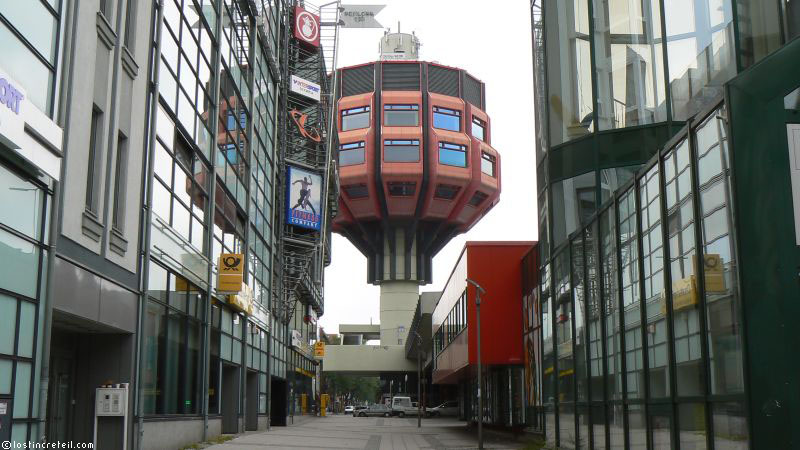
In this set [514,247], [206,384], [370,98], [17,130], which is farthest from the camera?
[370,98]

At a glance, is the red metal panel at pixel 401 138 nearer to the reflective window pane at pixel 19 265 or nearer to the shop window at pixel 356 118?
the shop window at pixel 356 118

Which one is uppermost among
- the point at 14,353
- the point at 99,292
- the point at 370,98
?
the point at 370,98

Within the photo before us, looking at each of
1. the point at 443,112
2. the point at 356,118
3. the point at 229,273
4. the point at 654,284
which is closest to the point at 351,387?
the point at 356,118

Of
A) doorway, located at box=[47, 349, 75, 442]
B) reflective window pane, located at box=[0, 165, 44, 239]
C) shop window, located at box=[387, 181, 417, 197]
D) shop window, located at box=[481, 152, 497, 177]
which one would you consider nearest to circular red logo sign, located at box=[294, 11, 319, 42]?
shop window, located at box=[387, 181, 417, 197]

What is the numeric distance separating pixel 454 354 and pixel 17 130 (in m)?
27.7

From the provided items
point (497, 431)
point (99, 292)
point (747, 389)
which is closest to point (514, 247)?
point (497, 431)

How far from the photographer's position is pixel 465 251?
32375mm

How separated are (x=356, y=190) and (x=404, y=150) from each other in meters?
6.50

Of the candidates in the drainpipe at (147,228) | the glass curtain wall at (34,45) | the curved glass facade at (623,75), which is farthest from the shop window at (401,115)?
the glass curtain wall at (34,45)

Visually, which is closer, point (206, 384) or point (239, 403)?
point (206, 384)

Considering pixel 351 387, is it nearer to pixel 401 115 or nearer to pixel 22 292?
pixel 401 115

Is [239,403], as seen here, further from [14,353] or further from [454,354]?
[14,353]

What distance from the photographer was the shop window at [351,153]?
76.1 meters

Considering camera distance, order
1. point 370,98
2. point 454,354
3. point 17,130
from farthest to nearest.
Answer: point 370,98 → point 454,354 → point 17,130
